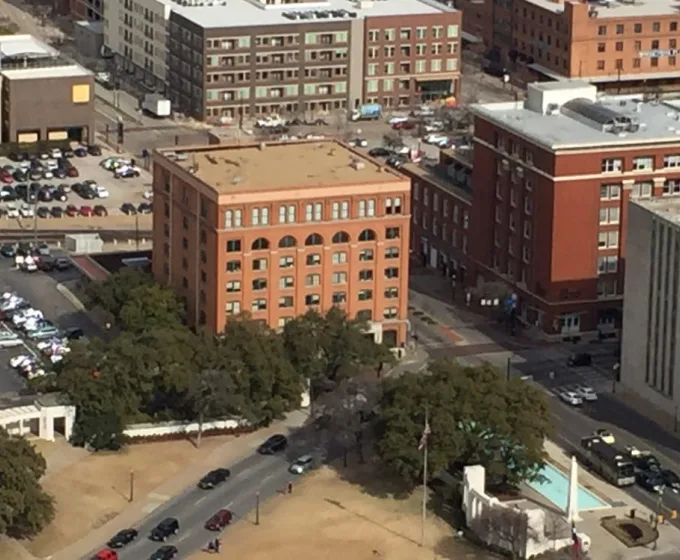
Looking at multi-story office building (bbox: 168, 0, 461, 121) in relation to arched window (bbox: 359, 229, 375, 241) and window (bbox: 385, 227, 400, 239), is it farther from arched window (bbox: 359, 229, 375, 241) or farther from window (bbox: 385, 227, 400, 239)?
arched window (bbox: 359, 229, 375, 241)

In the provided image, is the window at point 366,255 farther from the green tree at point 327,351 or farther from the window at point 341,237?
the green tree at point 327,351

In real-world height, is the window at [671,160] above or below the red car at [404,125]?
above

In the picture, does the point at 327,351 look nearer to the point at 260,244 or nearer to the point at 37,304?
the point at 260,244

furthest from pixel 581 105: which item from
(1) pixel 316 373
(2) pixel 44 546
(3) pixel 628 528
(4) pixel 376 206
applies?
(2) pixel 44 546

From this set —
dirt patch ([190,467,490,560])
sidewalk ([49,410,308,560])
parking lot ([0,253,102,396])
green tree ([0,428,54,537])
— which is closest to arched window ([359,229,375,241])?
sidewalk ([49,410,308,560])

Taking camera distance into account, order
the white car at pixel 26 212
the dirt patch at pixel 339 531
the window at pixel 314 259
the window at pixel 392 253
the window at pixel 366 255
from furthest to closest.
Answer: the white car at pixel 26 212, the window at pixel 392 253, the window at pixel 366 255, the window at pixel 314 259, the dirt patch at pixel 339 531

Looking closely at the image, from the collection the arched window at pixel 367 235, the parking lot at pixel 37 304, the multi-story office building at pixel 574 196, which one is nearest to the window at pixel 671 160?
the multi-story office building at pixel 574 196
